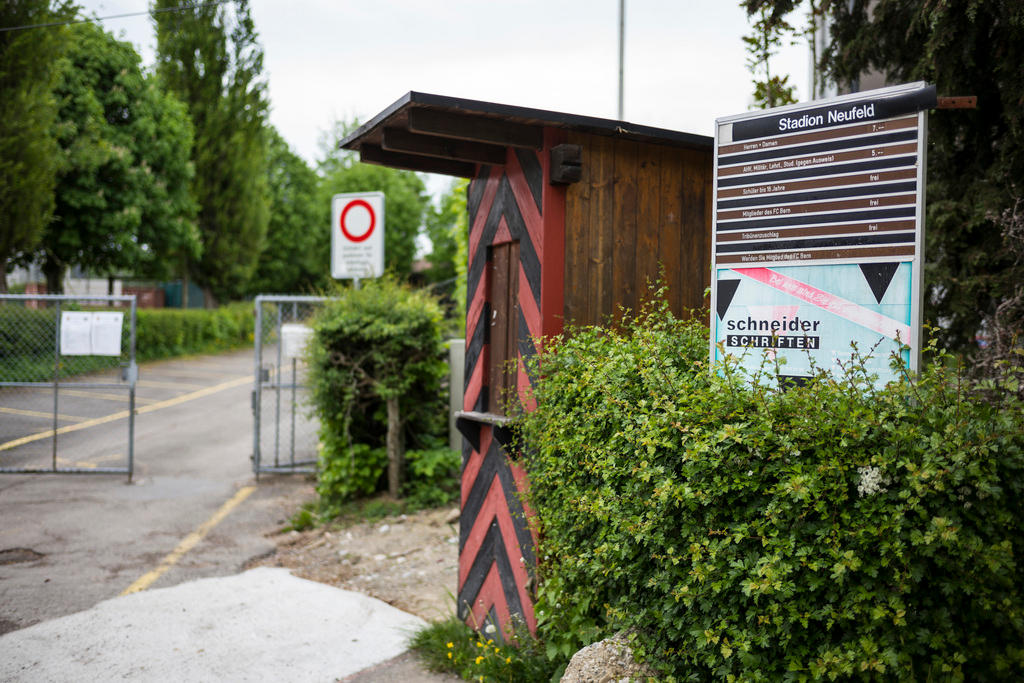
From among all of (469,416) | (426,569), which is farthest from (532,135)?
(426,569)

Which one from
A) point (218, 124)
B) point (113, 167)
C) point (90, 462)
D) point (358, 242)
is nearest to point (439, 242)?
point (218, 124)

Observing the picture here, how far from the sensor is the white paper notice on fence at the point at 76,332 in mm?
9945

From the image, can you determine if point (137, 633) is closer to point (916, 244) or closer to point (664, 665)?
point (664, 665)

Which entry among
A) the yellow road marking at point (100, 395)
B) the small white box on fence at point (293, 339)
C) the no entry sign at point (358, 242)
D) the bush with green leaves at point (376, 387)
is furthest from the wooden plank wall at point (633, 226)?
the yellow road marking at point (100, 395)

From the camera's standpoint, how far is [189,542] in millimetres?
7395

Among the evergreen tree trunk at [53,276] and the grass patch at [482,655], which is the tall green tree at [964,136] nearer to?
the grass patch at [482,655]

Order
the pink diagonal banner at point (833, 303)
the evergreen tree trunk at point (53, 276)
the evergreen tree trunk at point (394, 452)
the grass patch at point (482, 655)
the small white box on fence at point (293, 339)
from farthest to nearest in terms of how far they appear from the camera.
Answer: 1. the evergreen tree trunk at point (53, 276)
2. the small white box on fence at point (293, 339)
3. the evergreen tree trunk at point (394, 452)
4. the grass patch at point (482, 655)
5. the pink diagonal banner at point (833, 303)

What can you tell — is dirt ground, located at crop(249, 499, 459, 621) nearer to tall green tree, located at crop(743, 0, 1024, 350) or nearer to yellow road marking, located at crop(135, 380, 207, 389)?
tall green tree, located at crop(743, 0, 1024, 350)

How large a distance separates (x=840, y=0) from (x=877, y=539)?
424cm

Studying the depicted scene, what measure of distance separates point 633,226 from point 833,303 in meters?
1.46

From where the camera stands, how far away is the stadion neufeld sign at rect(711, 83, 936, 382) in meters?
3.11

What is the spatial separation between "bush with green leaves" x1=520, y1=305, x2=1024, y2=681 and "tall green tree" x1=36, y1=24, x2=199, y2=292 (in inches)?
788

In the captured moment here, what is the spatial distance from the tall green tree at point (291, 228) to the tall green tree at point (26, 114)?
24125 millimetres

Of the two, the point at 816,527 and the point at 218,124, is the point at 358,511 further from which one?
the point at 218,124
